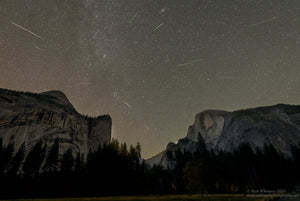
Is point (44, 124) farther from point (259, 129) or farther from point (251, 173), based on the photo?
point (259, 129)

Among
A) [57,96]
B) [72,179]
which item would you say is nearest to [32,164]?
[72,179]

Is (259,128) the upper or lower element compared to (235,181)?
upper

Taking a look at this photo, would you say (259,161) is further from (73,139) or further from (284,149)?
(73,139)

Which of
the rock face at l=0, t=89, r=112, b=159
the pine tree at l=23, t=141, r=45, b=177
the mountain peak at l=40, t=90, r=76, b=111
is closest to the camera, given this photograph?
the pine tree at l=23, t=141, r=45, b=177

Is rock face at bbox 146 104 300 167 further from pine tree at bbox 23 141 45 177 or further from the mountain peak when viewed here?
the mountain peak

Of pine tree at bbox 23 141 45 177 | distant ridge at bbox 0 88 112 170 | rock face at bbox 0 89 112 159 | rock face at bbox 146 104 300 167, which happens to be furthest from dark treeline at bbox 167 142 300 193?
distant ridge at bbox 0 88 112 170

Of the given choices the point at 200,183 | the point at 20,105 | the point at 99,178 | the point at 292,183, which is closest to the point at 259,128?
the point at 292,183
